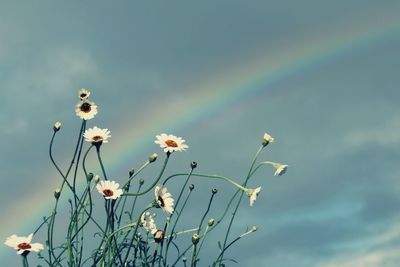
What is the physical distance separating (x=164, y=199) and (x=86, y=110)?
83 centimetres

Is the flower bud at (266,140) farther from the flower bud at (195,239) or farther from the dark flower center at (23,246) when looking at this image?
the dark flower center at (23,246)

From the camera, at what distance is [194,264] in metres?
4.60

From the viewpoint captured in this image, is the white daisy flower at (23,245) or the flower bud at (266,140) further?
the flower bud at (266,140)

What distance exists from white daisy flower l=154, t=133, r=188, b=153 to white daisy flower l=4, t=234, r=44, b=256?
1.06 m

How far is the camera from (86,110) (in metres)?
4.54

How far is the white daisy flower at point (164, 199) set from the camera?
430 cm

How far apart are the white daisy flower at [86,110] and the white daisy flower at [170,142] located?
481 mm

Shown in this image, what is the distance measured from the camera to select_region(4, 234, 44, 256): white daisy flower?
162 inches

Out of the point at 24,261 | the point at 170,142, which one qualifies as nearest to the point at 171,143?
the point at 170,142

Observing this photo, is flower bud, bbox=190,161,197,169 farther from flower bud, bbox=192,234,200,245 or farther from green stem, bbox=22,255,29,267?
green stem, bbox=22,255,29,267

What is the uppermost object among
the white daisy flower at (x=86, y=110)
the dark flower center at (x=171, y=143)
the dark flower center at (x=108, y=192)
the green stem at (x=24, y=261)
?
the white daisy flower at (x=86, y=110)

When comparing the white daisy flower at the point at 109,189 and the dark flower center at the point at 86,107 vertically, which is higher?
the dark flower center at the point at 86,107

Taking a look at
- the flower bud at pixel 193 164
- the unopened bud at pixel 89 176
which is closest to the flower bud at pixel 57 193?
the unopened bud at pixel 89 176

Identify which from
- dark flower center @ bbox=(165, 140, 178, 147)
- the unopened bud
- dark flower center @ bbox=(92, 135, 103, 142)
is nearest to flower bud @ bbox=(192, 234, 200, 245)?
dark flower center @ bbox=(165, 140, 178, 147)
